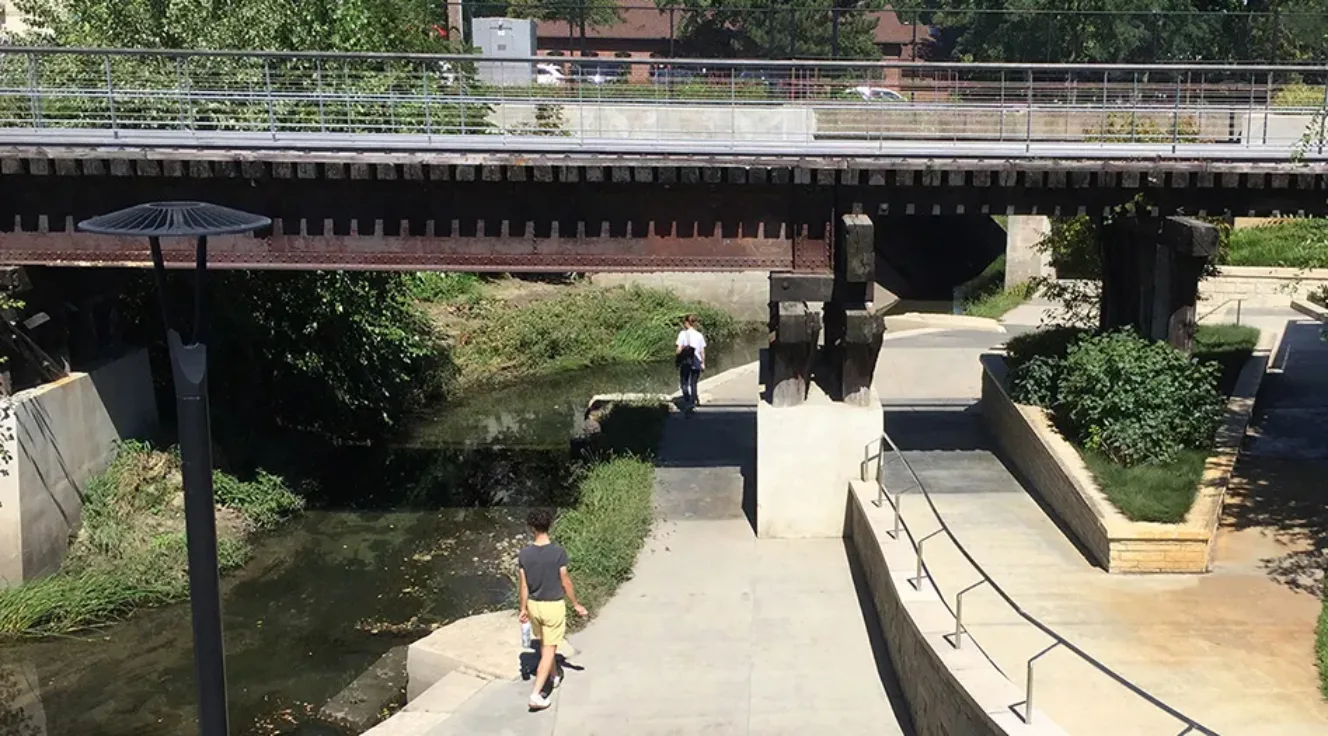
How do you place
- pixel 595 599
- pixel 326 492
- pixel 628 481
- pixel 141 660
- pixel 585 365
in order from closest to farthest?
pixel 595 599
pixel 141 660
pixel 628 481
pixel 326 492
pixel 585 365

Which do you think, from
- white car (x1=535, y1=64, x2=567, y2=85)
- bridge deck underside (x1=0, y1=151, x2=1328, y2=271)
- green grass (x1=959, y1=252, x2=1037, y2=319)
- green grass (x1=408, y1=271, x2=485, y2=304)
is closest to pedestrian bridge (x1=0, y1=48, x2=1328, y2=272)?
bridge deck underside (x1=0, y1=151, x2=1328, y2=271)

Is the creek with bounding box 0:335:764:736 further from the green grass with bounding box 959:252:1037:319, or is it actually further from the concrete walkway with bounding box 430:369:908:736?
the green grass with bounding box 959:252:1037:319

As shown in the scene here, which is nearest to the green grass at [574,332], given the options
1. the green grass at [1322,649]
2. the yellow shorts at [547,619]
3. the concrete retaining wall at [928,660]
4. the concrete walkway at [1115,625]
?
the concrete walkway at [1115,625]

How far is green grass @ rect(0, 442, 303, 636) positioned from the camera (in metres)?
14.3

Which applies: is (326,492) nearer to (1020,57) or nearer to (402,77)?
(402,77)

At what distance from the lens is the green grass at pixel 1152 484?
1233 centimetres

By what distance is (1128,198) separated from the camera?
14797mm

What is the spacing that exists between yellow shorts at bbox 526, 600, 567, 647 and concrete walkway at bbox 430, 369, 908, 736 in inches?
27.4

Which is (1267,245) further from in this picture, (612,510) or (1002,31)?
(1002,31)

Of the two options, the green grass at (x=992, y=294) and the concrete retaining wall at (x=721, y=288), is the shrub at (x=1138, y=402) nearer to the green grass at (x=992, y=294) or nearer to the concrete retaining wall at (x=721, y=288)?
the green grass at (x=992, y=294)

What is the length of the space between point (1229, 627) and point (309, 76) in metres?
15.4

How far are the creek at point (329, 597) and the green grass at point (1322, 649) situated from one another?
26.6 ft

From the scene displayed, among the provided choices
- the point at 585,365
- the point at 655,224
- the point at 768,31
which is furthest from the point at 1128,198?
the point at 768,31

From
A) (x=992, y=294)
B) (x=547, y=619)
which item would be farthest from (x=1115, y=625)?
(x=992, y=294)
